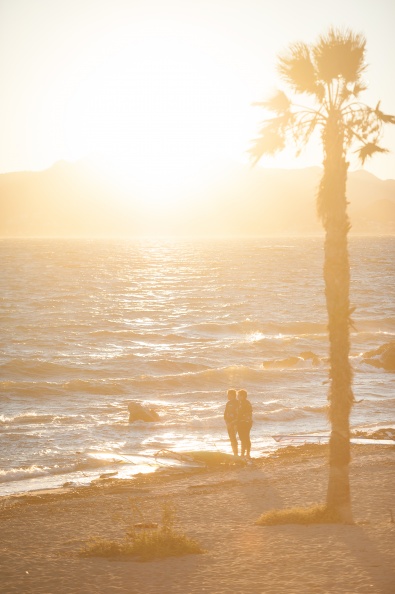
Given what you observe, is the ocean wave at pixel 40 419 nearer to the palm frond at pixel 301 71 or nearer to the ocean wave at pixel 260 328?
the palm frond at pixel 301 71

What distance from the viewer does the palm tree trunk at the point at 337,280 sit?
43.4ft

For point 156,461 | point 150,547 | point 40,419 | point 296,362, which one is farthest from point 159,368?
point 150,547

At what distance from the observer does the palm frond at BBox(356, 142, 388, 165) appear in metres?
13.4

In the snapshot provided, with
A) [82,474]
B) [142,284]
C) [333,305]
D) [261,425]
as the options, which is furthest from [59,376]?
[142,284]

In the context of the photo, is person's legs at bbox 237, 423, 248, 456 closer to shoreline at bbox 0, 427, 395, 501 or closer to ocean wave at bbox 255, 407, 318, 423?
shoreline at bbox 0, 427, 395, 501

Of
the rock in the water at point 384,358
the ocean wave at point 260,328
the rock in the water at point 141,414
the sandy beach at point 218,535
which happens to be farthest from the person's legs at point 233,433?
the ocean wave at point 260,328

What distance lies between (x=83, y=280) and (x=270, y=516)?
89.7m

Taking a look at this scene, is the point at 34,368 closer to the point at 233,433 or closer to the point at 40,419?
the point at 40,419

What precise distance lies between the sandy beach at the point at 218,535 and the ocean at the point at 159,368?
2.56 metres

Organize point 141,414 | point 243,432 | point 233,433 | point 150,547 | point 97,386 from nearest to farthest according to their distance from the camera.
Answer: point 150,547 < point 243,432 < point 233,433 < point 141,414 < point 97,386

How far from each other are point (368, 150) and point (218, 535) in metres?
6.92

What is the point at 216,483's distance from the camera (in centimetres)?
1850

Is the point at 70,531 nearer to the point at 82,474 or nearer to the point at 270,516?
the point at 270,516

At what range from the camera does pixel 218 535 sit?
13.5 metres
